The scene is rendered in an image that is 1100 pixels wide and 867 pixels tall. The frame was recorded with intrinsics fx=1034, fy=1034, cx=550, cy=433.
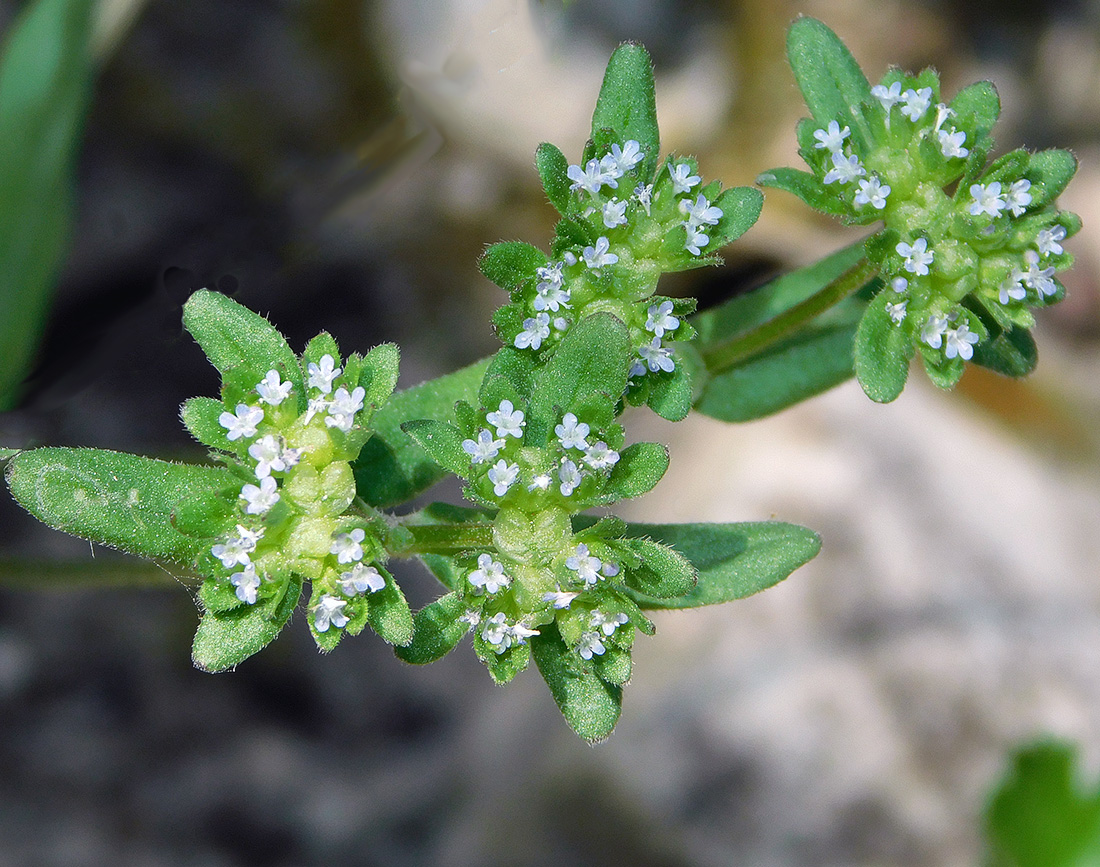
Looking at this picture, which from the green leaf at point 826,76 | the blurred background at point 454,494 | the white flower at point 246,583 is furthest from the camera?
the blurred background at point 454,494

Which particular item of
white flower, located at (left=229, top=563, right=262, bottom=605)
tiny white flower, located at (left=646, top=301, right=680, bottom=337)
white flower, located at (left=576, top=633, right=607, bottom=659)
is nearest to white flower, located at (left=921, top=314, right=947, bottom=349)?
tiny white flower, located at (left=646, top=301, right=680, bottom=337)

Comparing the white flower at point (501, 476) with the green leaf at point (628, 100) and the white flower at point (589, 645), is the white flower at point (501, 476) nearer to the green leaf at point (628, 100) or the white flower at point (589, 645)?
the white flower at point (589, 645)

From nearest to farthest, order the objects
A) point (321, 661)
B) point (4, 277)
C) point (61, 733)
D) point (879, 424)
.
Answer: point (4, 277) → point (61, 733) → point (321, 661) → point (879, 424)

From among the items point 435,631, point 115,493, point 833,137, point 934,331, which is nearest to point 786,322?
point 934,331

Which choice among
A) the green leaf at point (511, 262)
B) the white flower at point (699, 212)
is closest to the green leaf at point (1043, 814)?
the white flower at point (699, 212)

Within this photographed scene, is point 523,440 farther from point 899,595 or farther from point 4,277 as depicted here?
point 899,595

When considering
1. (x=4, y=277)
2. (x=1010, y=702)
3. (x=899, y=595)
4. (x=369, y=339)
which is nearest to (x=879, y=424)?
(x=899, y=595)
